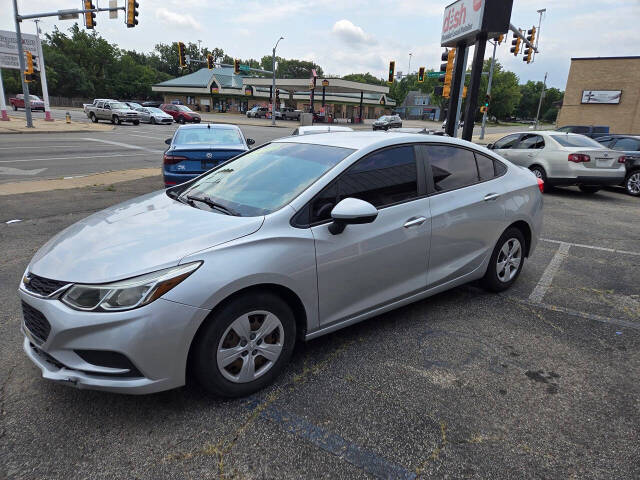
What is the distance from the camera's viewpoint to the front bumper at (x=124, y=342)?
231cm

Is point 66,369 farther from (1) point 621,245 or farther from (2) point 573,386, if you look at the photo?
(1) point 621,245

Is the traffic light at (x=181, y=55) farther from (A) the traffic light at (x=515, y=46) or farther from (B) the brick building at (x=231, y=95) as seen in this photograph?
(B) the brick building at (x=231, y=95)

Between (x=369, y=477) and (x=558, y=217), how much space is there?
7.91m

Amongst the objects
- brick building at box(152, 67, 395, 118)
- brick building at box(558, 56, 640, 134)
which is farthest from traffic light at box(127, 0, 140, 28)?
brick building at box(152, 67, 395, 118)

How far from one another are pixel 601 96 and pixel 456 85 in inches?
1093

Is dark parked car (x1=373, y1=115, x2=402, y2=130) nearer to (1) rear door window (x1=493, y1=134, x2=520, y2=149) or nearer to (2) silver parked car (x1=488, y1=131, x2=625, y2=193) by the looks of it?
(1) rear door window (x1=493, y1=134, x2=520, y2=149)

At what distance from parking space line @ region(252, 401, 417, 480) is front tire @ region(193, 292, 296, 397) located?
0.21m

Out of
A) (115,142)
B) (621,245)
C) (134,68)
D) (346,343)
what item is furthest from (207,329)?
(134,68)

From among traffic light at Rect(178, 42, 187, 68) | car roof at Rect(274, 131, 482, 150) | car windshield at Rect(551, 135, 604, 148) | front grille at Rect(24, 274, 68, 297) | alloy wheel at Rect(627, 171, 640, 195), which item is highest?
traffic light at Rect(178, 42, 187, 68)

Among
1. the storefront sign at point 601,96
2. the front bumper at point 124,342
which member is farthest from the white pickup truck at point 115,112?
the storefront sign at point 601,96

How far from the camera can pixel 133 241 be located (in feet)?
8.81

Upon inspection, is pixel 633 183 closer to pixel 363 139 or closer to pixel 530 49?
pixel 363 139

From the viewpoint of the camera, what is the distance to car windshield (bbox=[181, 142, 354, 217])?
3.14 meters

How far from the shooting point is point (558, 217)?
28.2 feet
